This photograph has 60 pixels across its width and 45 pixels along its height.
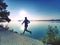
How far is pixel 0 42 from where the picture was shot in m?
9.08

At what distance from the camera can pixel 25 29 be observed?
1240cm

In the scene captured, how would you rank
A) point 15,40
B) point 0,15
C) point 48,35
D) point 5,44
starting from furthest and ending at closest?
point 48,35 < point 0,15 < point 15,40 < point 5,44

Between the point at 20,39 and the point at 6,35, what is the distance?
32.4 inches

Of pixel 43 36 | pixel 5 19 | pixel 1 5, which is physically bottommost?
pixel 43 36

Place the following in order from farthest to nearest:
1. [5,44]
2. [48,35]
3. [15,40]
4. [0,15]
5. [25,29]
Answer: [48,35] < [0,15] < [25,29] < [15,40] < [5,44]

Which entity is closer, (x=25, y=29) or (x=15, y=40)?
(x=15, y=40)

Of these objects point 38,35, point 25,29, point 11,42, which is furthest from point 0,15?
point 11,42

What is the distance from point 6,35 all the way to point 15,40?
0.72 metres

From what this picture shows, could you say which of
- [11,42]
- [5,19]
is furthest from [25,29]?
[11,42]

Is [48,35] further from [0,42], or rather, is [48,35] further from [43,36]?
[0,42]

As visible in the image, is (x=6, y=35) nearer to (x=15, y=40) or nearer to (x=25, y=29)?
(x=15, y=40)

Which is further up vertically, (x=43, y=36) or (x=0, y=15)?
(x=0, y=15)

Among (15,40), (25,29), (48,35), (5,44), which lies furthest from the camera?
(48,35)

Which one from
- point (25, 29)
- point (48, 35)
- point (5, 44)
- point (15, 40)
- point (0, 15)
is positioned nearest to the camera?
point (5, 44)
